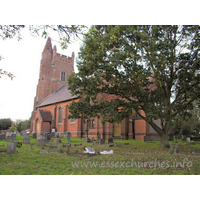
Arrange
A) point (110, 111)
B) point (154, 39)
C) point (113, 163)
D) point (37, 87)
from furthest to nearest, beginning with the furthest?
point (37, 87) → point (110, 111) → point (154, 39) → point (113, 163)

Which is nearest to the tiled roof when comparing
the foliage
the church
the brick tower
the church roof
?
the church

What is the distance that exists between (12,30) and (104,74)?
7475mm

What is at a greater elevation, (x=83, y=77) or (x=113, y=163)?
(x=83, y=77)

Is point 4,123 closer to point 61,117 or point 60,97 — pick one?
point 60,97

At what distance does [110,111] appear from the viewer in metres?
12.9

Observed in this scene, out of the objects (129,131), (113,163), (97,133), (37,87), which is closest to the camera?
(113,163)

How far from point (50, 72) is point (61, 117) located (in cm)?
1796

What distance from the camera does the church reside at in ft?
84.9

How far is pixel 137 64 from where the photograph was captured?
41.4 ft

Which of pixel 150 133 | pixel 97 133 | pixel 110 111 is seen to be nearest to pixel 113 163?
pixel 110 111

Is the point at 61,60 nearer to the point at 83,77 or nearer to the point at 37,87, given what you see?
the point at 37,87

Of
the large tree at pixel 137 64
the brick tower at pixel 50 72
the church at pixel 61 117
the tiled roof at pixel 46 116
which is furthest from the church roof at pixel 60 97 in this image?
the large tree at pixel 137 64

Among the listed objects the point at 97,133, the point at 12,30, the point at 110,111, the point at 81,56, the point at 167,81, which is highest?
the point at 81,56

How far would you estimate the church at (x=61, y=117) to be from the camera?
84.9 ft
